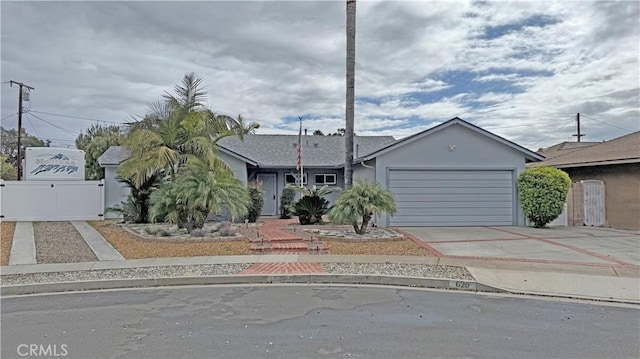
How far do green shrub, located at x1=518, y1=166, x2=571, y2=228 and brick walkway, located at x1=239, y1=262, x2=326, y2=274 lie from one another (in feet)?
33.7

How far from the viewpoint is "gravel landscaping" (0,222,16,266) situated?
10.6m

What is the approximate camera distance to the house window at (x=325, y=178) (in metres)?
23.4

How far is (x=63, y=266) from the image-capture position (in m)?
9.70

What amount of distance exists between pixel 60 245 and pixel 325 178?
13.6 metres

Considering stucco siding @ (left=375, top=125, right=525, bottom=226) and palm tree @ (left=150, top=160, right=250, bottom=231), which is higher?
stucco siding @ (left=375, top=125, right=525, bottom=226)

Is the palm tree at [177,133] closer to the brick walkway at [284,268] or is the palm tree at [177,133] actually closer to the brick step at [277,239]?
the brick step at [277,239]

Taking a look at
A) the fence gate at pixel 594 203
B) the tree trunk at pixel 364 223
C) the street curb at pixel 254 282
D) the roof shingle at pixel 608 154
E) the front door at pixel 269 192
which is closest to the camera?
the street curb at pixel 254 282

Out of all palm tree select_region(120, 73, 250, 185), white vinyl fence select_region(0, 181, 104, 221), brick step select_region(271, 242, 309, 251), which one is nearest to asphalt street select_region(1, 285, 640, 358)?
brick step select_region(271, 242, 309, 251)

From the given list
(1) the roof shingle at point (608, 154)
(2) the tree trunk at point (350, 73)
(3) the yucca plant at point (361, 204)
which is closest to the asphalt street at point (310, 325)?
(3) the yucca plant at point (361, 204)

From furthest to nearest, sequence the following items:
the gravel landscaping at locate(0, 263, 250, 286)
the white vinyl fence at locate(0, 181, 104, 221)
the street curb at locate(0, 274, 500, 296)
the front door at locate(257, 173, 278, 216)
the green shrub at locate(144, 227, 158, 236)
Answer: the front door at locate(257, 173, 278, 216) < the white vinyl fence at locate(0, 181, 104, 221) < the green shrub at locate(144, 227, 158, 236) < the gravel landscaping at locate(0, 263, 250, 286) < the street curb at locate(0, 274, 500, 296)

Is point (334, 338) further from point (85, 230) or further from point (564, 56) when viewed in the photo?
point (564, 56)

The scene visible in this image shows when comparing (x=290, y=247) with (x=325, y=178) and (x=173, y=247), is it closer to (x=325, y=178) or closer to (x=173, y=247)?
(x=173, y=247)

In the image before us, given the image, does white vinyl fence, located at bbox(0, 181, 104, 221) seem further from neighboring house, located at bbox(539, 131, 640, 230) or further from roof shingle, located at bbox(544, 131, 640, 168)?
roof shingle, located at bbox(544, 131, 640, 168)

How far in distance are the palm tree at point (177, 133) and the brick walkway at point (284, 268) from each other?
618cm
